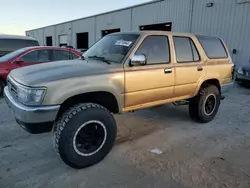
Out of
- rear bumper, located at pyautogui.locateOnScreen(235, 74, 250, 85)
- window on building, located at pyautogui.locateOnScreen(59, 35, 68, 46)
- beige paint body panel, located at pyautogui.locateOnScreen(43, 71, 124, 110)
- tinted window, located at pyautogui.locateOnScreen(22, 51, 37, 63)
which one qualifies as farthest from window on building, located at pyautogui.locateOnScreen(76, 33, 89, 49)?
beige paint body panel, located at pyautogui.locateOnScreen(43, 71, 124, 110)

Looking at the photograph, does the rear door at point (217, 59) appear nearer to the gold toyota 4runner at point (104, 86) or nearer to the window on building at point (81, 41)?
the gold toyota 4runner at point (104, 86)

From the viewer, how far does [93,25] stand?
2297 cm

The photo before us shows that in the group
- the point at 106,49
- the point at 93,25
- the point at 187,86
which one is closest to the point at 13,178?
the point at 106,49

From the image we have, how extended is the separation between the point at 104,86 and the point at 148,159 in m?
1.27

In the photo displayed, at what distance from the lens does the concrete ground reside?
2.66 m

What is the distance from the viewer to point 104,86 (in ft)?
9.82

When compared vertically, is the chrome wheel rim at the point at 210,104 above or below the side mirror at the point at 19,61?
below

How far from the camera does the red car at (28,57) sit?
6.57 metres

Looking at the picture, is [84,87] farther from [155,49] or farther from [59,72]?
[155,49]

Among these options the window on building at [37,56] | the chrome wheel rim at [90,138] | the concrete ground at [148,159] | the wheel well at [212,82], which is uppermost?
the window on building at [37,56]

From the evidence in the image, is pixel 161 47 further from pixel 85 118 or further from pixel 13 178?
pixel 13 178

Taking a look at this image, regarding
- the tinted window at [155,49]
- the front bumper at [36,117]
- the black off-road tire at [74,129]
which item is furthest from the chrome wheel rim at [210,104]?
the front bumper at [36,117]

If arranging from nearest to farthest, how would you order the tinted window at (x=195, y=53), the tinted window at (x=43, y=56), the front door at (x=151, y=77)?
1. the front door at (x=151, y=77)
2. the tinted window at (x=195, y=53)
3. the tinted window at (x=43, y=56)

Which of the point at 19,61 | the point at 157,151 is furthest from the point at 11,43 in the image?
the point at 157,151
